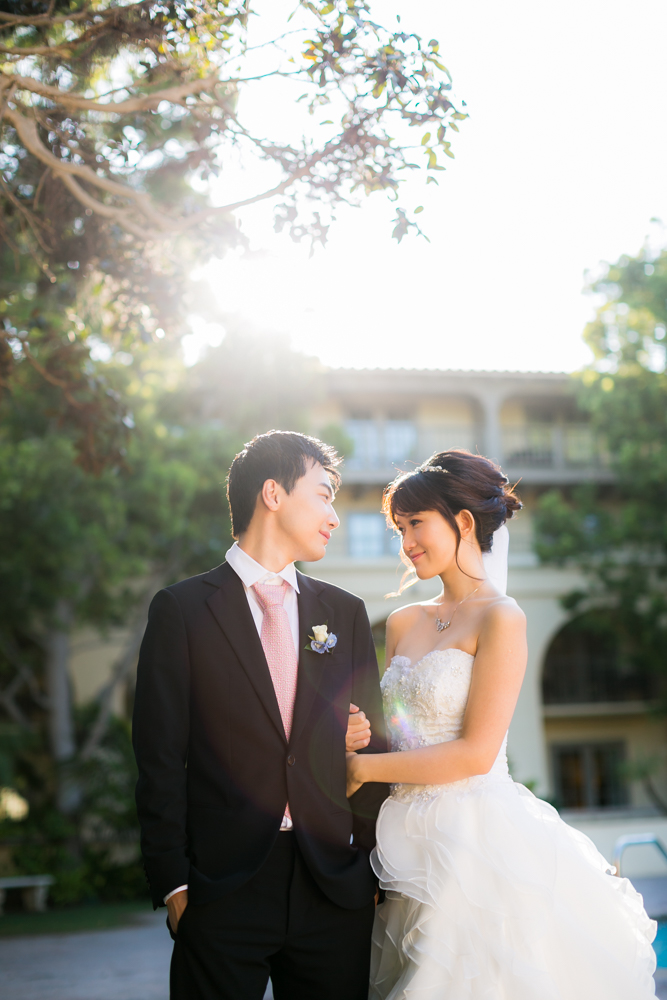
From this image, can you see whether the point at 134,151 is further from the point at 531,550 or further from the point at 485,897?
the point at 531,550

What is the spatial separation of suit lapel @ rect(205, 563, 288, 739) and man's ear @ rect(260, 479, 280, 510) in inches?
10.8

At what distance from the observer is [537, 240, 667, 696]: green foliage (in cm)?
1537

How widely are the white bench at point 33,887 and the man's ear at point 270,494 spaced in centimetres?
1224

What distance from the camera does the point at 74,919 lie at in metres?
11.9

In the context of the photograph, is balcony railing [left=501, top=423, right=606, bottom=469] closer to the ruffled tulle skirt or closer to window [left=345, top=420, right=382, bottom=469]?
window [left=345, top=420, right=382, bottom=469]

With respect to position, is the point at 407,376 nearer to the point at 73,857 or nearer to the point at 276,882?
the point at 73,857

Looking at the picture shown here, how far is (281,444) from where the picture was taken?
298cm

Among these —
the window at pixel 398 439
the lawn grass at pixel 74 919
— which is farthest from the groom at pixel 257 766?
the window at pixel 398 439

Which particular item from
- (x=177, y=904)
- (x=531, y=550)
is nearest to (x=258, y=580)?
(x=177, y=904)

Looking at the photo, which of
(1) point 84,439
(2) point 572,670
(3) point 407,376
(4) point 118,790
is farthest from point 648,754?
(1) point 84,439

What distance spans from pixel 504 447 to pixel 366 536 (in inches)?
164

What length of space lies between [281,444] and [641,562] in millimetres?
15636

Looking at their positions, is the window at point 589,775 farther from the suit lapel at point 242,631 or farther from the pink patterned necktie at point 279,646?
the suit lapel at point 242,631

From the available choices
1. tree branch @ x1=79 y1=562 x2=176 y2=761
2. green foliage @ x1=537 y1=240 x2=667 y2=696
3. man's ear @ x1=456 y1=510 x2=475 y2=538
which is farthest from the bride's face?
green foliage @ x1=537 y1=240 x2=667 y2=696
